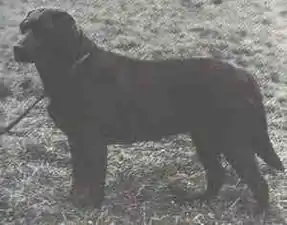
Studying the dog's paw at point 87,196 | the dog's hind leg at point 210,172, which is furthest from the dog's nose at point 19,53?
the dog's hind leg at point 210,172

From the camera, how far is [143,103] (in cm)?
381

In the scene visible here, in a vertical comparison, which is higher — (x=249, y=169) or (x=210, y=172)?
(x=249, y=169)

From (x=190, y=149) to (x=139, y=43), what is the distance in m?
1.93

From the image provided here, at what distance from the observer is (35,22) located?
11.7ft

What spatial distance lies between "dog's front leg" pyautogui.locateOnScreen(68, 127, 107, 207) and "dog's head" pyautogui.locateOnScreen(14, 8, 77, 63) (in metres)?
0.50

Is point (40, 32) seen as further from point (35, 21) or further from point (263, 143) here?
point (263, 143)

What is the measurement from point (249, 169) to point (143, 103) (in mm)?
719

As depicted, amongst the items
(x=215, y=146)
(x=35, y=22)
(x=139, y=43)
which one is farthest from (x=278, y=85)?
(x=35, y=22)

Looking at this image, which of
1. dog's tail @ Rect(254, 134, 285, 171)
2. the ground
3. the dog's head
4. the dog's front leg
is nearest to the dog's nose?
the dog's head

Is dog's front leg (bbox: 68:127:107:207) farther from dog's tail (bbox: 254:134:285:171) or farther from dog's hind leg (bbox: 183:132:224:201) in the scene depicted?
dog's tail (bbox: 254:134:285:171)

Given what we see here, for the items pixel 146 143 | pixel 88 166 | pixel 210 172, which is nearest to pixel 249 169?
pixel 210 172

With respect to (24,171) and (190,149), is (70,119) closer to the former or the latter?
(24,171)

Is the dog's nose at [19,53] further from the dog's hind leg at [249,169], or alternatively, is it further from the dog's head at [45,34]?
the dog's hind leg at [249,169]

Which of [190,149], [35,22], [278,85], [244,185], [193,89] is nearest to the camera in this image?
[35,22]
